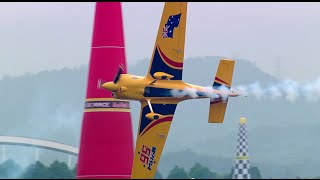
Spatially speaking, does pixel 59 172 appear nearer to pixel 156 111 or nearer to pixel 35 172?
pixel 35 172

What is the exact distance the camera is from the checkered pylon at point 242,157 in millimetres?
32094

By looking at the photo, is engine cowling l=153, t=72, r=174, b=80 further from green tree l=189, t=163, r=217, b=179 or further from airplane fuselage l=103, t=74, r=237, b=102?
green tree l=189, t=163, r=217, b=179

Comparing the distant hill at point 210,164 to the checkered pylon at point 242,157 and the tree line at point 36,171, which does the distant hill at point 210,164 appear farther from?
the tree line at point 36,171

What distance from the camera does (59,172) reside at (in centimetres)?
3059

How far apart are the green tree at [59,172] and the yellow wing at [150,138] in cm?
163

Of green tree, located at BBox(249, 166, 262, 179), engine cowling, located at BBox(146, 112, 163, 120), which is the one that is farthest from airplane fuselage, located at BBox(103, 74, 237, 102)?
green tree, located at BBox(249, 166, 262, 179)

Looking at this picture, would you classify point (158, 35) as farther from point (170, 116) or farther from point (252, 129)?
point (252, 129)

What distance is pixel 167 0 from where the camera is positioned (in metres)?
30.1

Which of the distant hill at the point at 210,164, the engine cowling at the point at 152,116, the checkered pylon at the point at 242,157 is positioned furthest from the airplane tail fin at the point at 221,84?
the distant hill at the point at 210,164

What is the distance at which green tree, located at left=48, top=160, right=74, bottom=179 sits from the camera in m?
30.1

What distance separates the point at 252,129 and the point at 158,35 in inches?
341

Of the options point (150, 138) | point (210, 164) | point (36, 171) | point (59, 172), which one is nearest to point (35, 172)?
point (36, 171)

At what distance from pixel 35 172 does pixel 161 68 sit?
3.60 m

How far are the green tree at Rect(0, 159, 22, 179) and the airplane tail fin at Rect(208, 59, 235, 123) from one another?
449 centimetres
